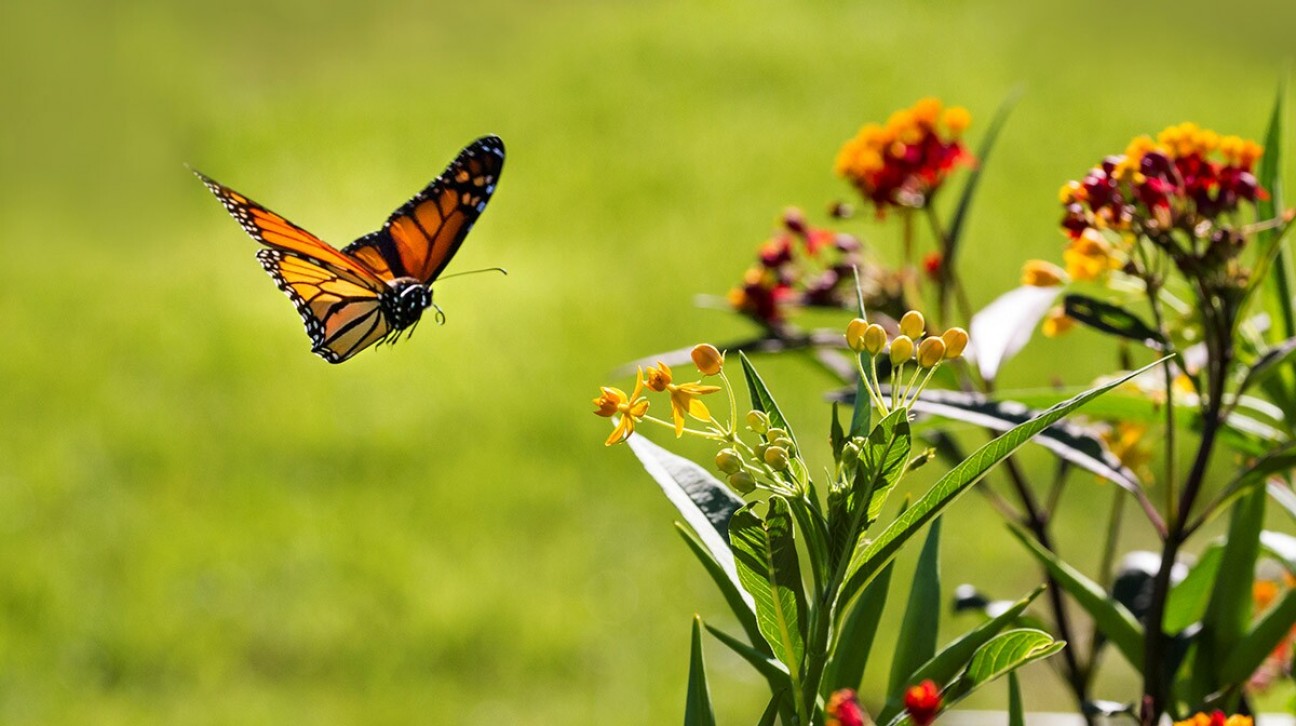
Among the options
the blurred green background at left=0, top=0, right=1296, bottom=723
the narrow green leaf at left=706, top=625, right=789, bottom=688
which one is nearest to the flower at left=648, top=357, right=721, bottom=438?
the narrow green leaf at left=706, top=625, right=789, bottom=688

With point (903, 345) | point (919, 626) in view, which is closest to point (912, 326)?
point (903, 345)

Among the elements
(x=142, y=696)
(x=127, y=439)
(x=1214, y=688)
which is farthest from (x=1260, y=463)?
(x=127, y=439)

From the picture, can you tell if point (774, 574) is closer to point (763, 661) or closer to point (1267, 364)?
point (763, 661)

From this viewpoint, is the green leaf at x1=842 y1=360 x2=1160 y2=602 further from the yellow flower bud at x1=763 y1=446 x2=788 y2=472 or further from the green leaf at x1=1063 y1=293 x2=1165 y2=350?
the green leaf at x1=1063 y1=293 x2=1165 y2=350

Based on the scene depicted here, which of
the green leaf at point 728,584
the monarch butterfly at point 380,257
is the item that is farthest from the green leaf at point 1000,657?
the monarch butterfly at point 380,257

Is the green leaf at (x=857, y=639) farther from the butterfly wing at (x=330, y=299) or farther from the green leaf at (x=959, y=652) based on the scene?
the butterfly wing at (x=330, y=299)

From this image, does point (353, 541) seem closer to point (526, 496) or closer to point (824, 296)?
point (526, 496)
